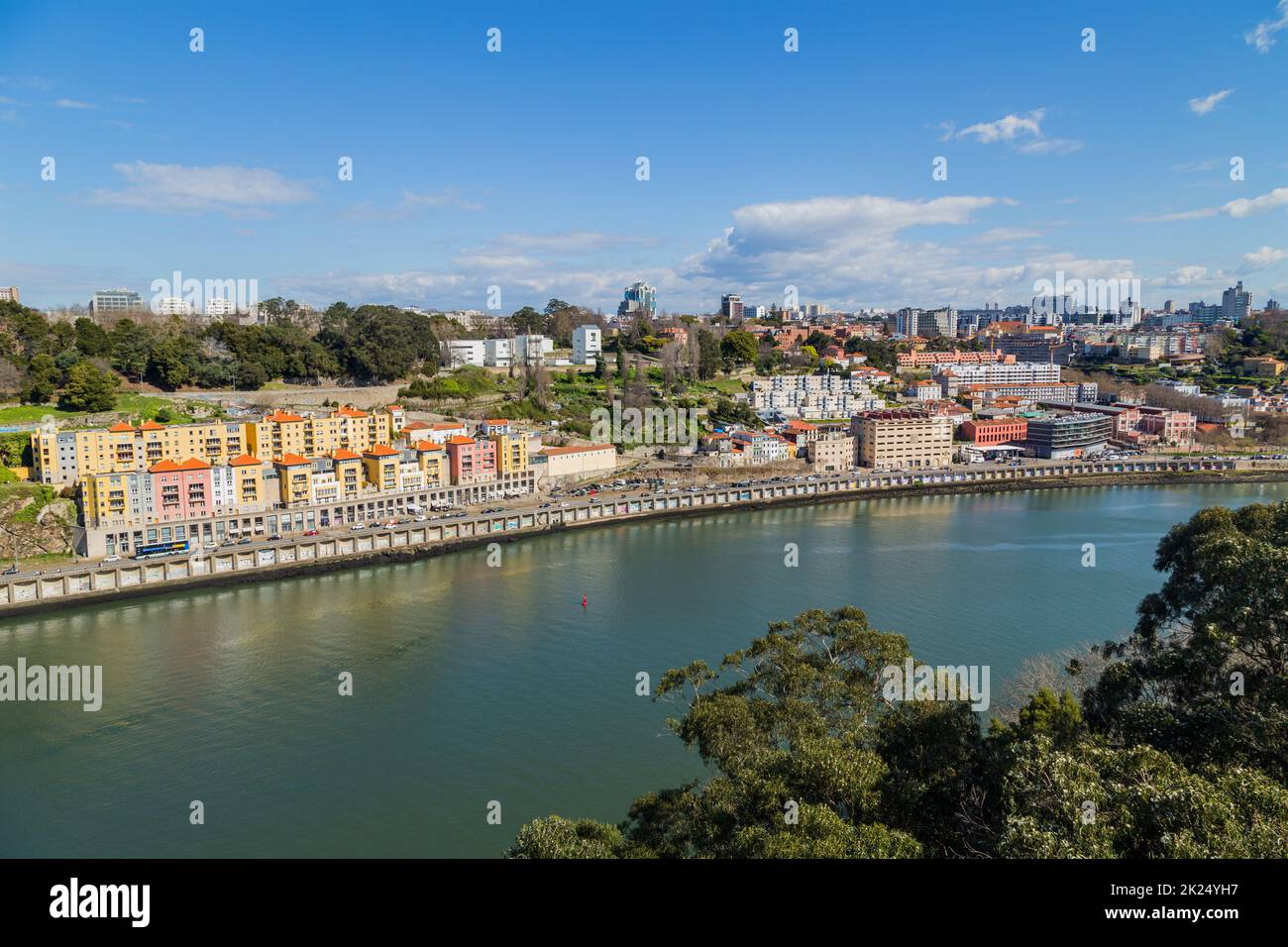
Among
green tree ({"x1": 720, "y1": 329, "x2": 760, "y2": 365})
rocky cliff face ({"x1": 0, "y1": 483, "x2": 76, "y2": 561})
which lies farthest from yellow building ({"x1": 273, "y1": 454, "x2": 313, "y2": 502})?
green tree ({"x1": 720, "y1": 329, "x2": 760, "y2": 365})

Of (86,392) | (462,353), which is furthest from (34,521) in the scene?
(462,353)

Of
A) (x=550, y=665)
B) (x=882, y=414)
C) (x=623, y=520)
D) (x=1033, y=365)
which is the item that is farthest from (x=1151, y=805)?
(x=1033, y=365)

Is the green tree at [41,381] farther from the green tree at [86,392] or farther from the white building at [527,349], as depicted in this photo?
the white building at [527,349]

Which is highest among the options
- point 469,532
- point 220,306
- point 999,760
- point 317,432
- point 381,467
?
point 220,306

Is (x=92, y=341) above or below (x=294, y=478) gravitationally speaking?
above

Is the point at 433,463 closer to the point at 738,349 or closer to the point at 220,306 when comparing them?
the point at 738,349

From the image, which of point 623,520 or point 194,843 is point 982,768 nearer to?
point 194,843
